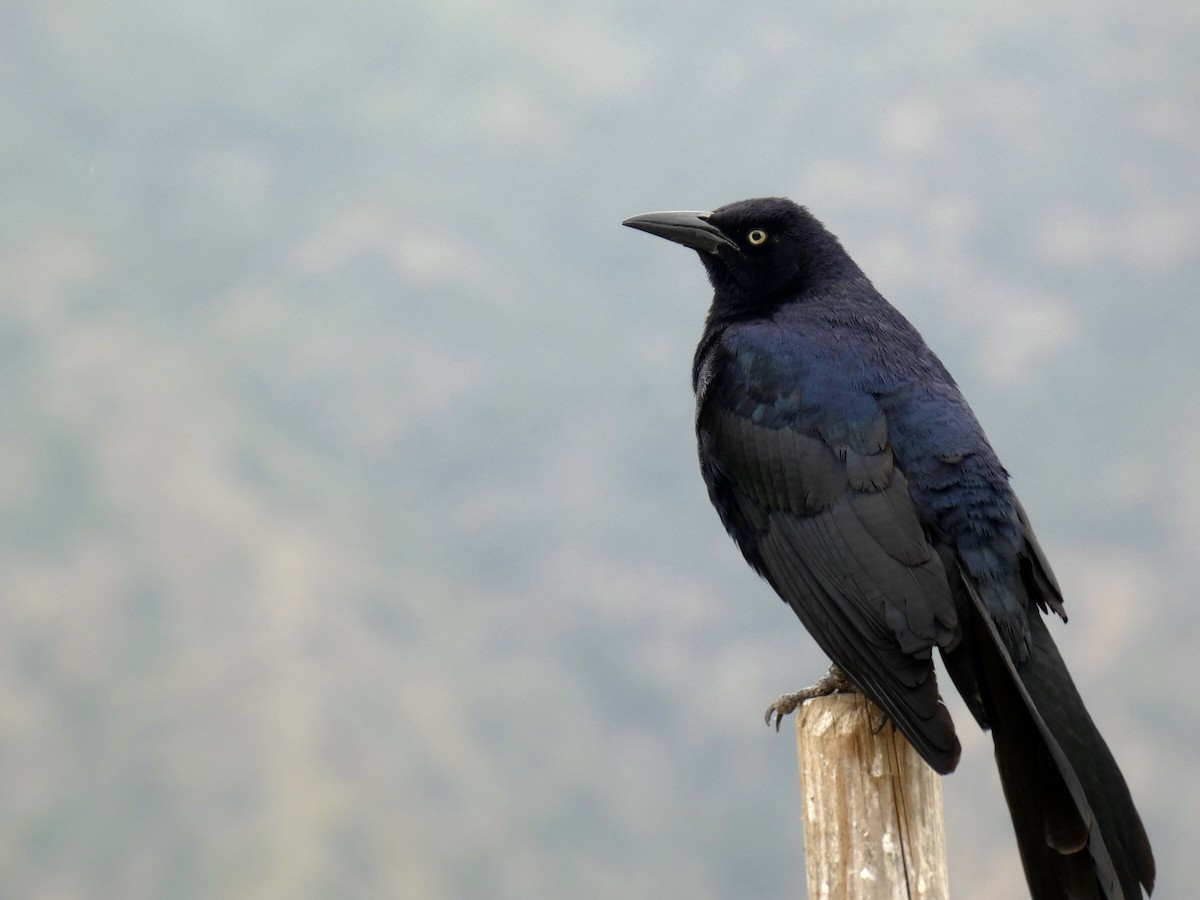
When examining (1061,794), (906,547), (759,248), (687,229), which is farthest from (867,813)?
(687,229)

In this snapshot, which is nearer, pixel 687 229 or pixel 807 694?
pixel 807 694

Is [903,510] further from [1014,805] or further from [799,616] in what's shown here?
[1014,805]

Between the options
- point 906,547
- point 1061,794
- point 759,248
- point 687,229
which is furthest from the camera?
point 687,229

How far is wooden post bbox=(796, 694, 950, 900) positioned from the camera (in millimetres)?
3588

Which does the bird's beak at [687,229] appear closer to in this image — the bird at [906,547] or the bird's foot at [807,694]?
the bird at [906,547]

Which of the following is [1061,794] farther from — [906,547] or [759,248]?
[759,248]

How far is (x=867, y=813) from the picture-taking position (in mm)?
3652

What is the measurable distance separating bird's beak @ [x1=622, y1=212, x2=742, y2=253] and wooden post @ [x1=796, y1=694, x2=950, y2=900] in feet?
7.40

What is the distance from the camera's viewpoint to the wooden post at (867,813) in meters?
3.59

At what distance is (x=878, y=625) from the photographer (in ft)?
12.6

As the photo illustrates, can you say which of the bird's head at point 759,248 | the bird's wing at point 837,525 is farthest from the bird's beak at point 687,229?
the bird's wing at point 837,525

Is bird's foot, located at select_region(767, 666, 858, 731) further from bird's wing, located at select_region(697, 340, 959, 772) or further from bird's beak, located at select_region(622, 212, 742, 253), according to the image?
bird's beak, located at select_region(622, 212, 742, 253)

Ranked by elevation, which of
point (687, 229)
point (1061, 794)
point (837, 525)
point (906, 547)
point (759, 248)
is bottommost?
point (1061, 794)

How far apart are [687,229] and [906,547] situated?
202cm
